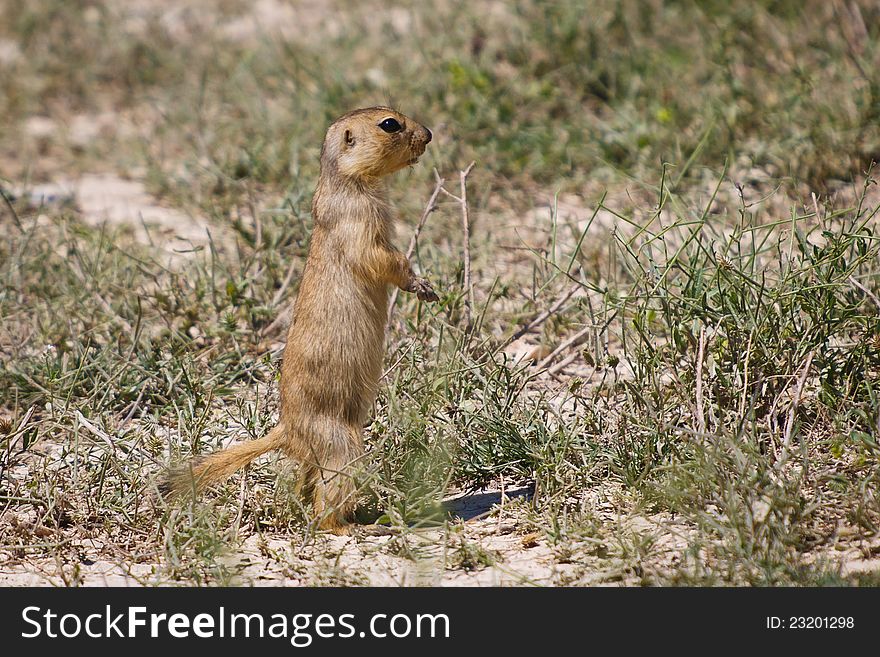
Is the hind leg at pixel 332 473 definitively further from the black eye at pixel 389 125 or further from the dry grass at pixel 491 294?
the black eye at pixel 389 125

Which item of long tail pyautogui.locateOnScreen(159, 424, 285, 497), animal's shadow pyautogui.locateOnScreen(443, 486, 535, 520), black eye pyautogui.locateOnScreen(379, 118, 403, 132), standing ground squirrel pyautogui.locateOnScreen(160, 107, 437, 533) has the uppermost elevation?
black eye pyautogui.locateOnScreen(379, 118, 403, 132)

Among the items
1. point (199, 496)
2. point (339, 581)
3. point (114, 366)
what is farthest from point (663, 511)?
point (114, 366)

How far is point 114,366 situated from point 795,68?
14.1ft

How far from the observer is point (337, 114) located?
7457 mm

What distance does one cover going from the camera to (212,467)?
14.1 ft

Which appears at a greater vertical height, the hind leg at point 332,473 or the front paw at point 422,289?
the front paw at point 422,289

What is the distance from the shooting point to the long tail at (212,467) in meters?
4.26

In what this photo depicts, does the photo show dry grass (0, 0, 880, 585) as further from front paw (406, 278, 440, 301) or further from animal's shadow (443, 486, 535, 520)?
front paw (406, 278, 440, 301)

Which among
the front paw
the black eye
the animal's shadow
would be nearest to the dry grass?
the animal's shadow

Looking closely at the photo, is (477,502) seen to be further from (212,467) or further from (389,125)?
(389,125)

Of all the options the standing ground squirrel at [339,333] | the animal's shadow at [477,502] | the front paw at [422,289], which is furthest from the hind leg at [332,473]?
the front paw at [422,289]

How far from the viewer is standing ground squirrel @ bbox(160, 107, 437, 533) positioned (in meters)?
4.35

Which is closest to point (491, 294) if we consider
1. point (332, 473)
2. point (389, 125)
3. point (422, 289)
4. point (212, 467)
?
point (422, 289)

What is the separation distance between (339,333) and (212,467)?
2.24 feet
